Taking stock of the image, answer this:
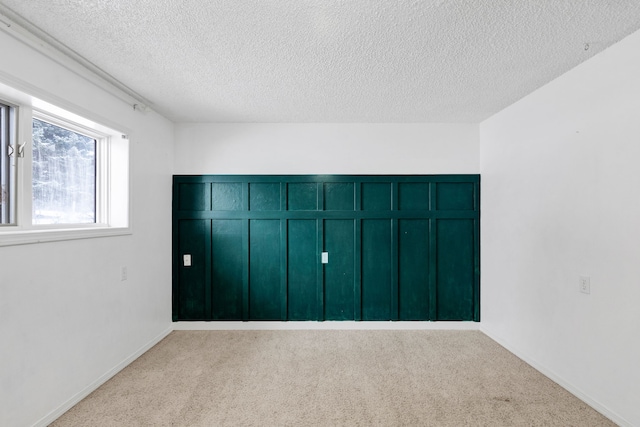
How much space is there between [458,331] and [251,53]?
12.0 ft

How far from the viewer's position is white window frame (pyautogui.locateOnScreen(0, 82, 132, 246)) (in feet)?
6.25

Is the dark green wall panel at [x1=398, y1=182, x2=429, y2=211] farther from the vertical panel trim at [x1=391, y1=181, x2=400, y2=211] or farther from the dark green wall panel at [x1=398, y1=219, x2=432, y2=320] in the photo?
the dark green wall panel at [x1=398, y1=219, x2=432, y2=320]

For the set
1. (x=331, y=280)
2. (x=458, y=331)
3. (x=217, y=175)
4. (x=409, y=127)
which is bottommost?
(x=458, y=331)

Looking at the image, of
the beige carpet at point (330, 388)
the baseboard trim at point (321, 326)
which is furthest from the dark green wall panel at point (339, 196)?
the beige carpet at point (330, 388)

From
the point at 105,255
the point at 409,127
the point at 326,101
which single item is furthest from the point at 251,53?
the point at 409,127

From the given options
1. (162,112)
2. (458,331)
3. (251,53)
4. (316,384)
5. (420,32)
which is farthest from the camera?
(458,331)

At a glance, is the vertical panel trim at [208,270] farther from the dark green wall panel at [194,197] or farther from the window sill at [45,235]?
the window sill at [45,235]

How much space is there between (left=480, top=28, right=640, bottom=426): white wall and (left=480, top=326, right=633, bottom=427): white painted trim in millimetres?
11

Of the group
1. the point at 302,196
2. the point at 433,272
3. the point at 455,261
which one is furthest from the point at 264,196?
the point at 455,261

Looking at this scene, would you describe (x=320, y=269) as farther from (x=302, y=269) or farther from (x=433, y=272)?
(x=433, y=272)

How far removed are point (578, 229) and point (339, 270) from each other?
2.31m

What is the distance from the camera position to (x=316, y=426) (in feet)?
6.43

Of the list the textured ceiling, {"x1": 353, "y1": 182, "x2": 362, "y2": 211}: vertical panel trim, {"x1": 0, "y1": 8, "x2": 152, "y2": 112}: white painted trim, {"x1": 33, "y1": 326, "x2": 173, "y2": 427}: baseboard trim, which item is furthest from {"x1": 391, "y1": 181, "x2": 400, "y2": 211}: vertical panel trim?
{"x1": 33, "y1": 326, "x2": 173, "y2": 427}: baseboard trim

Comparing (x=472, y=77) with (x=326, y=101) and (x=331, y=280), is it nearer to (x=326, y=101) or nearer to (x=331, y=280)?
(x=326, y=101)
